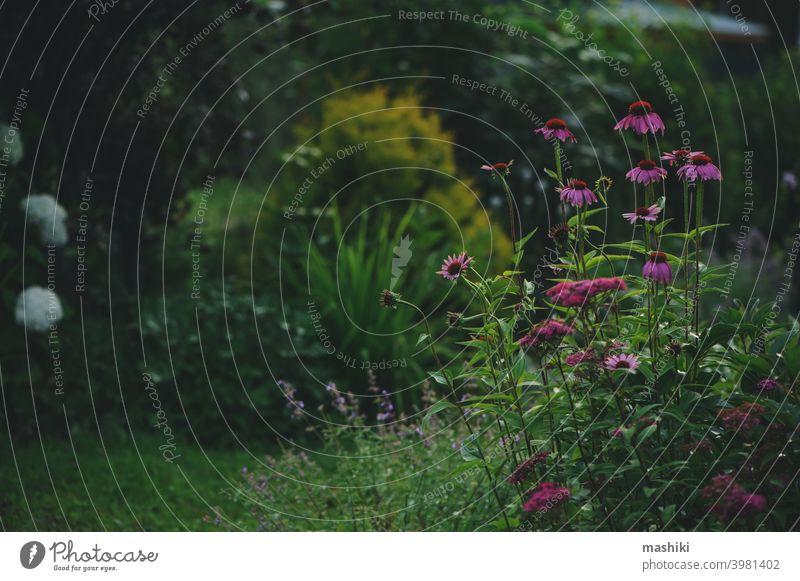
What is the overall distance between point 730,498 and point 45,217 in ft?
14.8

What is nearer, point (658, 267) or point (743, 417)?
point (658, 267)

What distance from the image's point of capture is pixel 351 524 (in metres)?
4.21

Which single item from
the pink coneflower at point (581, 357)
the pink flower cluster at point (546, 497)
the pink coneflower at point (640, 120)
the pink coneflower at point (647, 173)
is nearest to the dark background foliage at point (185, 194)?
the pink coneflower at point (640, 120)

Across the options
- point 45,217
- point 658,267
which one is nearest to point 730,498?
point 658,267

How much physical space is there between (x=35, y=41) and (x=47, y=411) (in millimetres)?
2429

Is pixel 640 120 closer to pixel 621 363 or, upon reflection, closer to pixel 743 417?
pixel 621 363

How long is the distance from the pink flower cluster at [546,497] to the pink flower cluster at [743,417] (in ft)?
2.01

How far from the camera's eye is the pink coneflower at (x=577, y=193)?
329cm

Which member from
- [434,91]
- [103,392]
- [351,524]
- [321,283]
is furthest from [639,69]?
[351,524]

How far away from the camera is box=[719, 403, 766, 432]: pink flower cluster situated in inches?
128

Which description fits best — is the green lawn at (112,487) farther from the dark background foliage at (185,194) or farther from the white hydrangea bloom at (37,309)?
the white hydrangea bloom at (37,309)

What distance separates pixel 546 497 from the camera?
3.13m

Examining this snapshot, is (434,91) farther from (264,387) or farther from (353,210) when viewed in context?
(264,387)

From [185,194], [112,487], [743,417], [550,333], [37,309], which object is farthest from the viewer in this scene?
[185,194]
